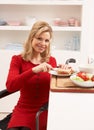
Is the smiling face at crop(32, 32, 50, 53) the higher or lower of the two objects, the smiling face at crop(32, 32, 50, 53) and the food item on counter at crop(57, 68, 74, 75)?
the higher

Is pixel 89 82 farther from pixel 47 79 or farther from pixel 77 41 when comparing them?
pixel 77 41

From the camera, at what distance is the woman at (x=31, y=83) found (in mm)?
1694

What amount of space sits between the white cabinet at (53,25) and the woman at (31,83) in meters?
1.20

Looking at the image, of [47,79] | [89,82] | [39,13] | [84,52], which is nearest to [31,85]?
[47,79]

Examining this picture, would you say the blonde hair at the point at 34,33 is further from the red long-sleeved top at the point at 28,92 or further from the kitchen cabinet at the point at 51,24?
the kitchen cabinet at the point at 51,24

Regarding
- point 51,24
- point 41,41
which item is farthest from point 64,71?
point 51,24

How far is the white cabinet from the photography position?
10.1ft

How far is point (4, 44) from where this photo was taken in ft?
10.9

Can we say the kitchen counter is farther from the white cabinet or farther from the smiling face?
the white cabinet

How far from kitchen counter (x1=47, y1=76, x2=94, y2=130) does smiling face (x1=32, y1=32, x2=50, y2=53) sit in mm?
400

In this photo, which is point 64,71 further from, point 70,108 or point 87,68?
point 70,108

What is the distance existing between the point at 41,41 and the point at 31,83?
30 cm
